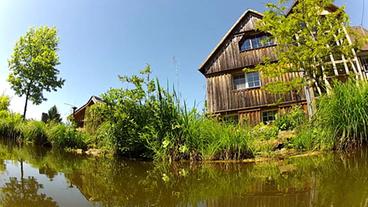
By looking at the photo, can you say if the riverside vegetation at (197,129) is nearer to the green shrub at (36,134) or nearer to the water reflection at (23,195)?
the water reflection at (23,195)

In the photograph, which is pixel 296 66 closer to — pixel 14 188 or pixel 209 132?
pixel 209 132

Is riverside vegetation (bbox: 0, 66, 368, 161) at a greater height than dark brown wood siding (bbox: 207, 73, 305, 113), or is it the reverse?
dark brown wood siding (bbox: 207, 73, 305, 113)

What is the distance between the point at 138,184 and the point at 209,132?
2.38m

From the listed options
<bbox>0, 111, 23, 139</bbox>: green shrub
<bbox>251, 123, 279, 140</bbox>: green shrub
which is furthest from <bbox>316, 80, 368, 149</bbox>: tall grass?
<bbox>0, 111, 23, 139</bbox>: green shrub

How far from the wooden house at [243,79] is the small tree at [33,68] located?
65.1 ft

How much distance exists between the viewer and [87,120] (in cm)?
892

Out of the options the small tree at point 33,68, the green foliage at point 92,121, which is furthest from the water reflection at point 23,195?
the small tree at point 33,68

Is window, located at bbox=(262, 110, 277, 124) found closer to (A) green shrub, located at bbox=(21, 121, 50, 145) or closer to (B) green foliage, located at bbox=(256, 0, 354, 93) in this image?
(B) green foliage, located at bbox=(256, 0, 354, 93)

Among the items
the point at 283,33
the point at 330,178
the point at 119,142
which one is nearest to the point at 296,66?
the point at 283,33

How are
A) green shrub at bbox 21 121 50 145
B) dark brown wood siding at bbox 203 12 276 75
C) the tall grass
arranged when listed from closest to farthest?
the tall grass < green shrub at bbox 21 121 50 145 < dark brown wood siding at bbox 203 12 276 75

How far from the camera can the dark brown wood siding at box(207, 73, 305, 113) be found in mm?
13130

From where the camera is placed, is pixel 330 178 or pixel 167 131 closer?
pixel 330 178

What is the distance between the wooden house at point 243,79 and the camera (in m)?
13.4

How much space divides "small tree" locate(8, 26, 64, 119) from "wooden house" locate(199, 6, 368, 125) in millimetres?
19852
